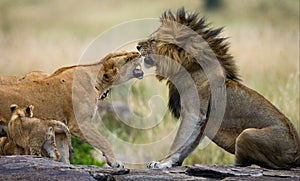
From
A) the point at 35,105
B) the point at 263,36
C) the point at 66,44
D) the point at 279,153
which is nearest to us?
the point at 279,153

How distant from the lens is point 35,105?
751cm

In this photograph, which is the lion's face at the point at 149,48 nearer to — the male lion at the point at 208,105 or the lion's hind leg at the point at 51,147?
the male lion at the point at 208,105

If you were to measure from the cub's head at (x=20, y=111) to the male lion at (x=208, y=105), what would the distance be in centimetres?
104

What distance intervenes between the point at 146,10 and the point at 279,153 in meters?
17.1

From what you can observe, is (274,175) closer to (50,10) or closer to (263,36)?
(263,36)

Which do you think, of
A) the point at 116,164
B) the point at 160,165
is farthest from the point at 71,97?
the point at 160,165

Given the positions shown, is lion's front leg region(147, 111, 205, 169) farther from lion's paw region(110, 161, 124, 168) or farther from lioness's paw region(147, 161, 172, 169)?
lion's paw region(110, 161, 124, 168)

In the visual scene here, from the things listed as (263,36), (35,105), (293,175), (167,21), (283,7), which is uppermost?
(283,7)

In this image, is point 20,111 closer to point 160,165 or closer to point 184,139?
point 160,165

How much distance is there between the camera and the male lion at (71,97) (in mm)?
7480

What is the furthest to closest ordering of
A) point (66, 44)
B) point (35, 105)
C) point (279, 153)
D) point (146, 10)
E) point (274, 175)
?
point (146, 10)
point (66, 44)
point (35, 105)
point (279, 153)
point (274, 175)

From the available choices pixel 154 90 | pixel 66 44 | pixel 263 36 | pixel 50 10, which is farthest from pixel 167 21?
pixel 50 10

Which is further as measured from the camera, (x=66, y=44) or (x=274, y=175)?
(x=66, y=44)

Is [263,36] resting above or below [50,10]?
below
